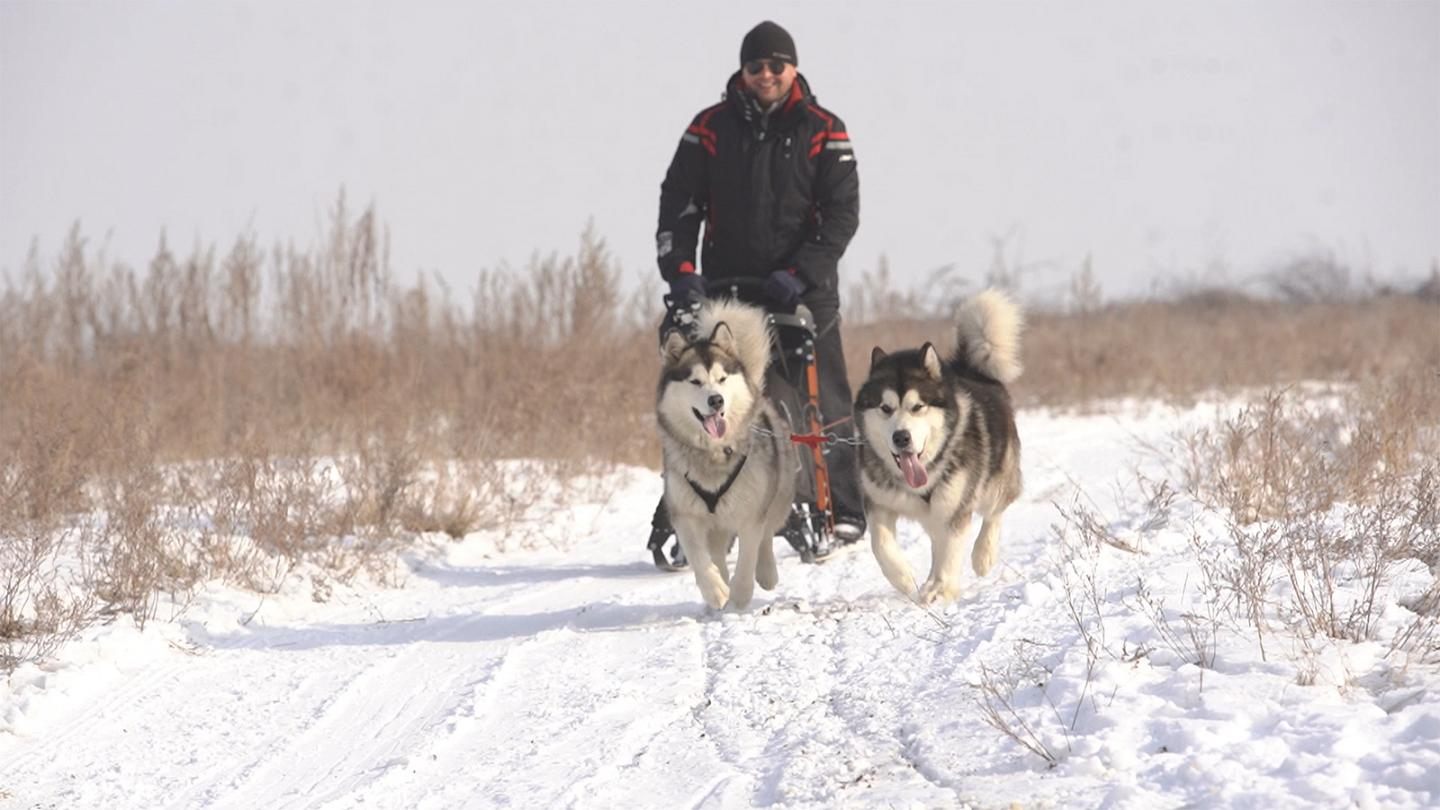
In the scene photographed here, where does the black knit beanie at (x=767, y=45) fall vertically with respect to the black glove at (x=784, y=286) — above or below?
above

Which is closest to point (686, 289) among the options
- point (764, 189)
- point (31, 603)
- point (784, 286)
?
point (784, 286)

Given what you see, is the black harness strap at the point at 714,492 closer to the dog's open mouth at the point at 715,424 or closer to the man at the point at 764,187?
the dog's open mouth at the point at 715,424

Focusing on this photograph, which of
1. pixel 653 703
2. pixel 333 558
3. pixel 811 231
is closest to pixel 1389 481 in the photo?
pixel 811 231

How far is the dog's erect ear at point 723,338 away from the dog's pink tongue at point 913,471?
0.81 m

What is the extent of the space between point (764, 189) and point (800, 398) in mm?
921

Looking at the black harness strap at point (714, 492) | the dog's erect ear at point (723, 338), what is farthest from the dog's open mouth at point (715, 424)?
the dog's erect ear at point (723, 338)

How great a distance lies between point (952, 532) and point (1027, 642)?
118 cm

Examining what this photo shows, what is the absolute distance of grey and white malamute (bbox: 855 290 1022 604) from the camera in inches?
194

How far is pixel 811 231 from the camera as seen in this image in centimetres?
594

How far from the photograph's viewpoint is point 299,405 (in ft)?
31.0

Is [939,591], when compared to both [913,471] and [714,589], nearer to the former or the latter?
[913,471]

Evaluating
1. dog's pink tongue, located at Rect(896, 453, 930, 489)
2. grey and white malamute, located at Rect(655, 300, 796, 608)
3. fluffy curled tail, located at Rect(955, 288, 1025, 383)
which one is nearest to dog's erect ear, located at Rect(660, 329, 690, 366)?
grey and white malamute, located at Rect(655, 300, 796, 608)

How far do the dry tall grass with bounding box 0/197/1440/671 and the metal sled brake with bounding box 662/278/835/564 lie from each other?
191 cm

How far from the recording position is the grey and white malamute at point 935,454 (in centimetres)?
493
